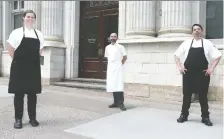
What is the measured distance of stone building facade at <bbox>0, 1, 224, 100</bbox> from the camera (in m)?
8.02

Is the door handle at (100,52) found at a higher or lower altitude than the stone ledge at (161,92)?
higher

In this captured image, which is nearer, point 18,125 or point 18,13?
point 18,125

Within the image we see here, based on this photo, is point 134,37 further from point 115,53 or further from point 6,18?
point 6,18

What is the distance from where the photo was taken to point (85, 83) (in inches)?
428

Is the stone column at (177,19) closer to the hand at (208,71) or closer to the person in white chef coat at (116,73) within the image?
the person in white chef coat at (116,73)

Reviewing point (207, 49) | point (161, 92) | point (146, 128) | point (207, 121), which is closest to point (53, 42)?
point (161, 92)

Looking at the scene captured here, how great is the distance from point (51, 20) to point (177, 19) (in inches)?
218

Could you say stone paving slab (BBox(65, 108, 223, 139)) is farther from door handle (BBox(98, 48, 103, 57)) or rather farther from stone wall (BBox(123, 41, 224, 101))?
door handle (BBox(98, 48, 103, 57))

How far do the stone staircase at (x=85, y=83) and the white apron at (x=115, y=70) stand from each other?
10.6ft

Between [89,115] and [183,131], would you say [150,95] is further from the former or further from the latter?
[183,131]

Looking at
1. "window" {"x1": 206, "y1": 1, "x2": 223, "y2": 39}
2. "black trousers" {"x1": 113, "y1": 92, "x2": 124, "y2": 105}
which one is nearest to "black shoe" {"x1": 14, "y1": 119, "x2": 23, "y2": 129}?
"black trousers" {"x1": 113, "y1": 92, "x2": 124, "y2": 105}

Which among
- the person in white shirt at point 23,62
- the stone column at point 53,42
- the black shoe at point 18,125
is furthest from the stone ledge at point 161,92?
the black shoe at point 18,125

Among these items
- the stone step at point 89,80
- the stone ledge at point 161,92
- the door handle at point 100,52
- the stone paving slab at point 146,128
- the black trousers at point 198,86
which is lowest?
the stone paving slab at point 146,128

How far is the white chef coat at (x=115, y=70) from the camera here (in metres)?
6.65
